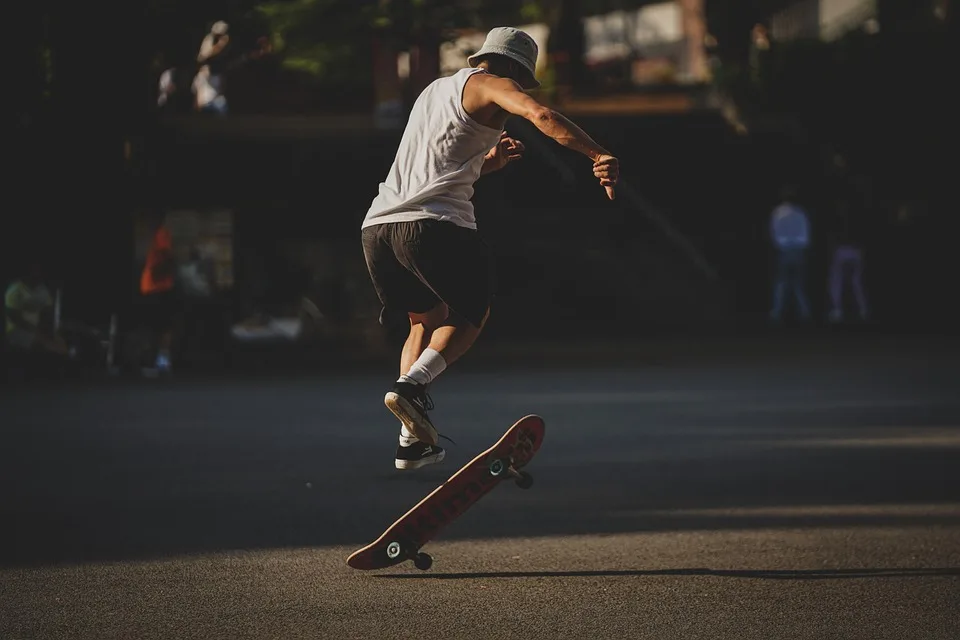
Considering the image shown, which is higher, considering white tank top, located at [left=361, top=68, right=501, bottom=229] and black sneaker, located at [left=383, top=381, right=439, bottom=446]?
white tank top, located at [left=361, top=68, right=501, bottom=229]

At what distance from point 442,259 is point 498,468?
849mm

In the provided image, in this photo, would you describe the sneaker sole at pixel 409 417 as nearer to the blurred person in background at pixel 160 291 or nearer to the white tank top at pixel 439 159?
the white tank top at pixel 439 159

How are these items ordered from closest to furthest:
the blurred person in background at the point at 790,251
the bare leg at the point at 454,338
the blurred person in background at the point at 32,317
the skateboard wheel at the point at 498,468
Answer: the skateboard wheel at the point at 498,468 → the bare leg at the point at 454,338 → the blurred person in background at the point at 32,317 → the blurred person in background at the point at 790,251

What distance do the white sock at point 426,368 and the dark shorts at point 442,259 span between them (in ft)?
0.65

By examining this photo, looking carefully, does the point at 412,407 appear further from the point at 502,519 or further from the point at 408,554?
the point at 502,519

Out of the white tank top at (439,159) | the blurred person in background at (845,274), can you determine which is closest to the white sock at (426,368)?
the white tank top at (439,159)

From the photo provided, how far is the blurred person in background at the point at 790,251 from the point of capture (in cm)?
2345

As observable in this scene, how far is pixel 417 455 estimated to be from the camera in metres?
6.83

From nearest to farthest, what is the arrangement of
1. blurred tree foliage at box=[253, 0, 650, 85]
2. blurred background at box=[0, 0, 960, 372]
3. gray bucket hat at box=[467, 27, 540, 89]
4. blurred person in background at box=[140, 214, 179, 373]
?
gray bucket hat at box=[467, 27, 540, 89] → blurred person in background at box=[140, 214, 179, 373] → blurred background at box=[0, 0, 960, 372] → blurred tree foliage at box=[253, 0, 650, 85]

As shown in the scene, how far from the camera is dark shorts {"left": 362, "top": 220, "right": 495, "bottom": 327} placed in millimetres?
6598

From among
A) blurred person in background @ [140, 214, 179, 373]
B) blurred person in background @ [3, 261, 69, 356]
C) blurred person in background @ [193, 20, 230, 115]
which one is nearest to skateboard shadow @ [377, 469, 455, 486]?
blurred person in background @ [3, 261, 69, 356]

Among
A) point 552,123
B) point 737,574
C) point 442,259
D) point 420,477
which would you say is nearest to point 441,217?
point 442,259

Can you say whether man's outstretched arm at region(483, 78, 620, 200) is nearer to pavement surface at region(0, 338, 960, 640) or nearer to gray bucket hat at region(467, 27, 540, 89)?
gray bucket hat at region(467, 27, 540, 89)

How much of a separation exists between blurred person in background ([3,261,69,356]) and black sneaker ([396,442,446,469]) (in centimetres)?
1014
